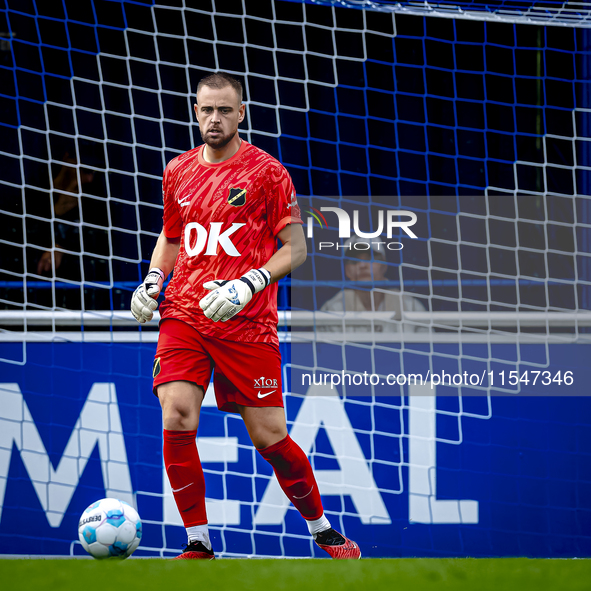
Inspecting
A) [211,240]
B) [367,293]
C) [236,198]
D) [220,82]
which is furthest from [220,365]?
[220,82]

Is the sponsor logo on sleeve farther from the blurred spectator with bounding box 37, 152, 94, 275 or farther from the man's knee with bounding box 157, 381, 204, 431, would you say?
the blurred spectator with bounding box 37, 152, 94, 275

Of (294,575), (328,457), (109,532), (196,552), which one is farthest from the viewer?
(328,457)

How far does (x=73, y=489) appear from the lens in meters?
3.09

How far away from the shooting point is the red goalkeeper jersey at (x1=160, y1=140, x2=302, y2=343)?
2779mm

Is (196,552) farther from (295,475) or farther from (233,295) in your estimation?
(233,295)

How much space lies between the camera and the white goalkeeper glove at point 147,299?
2.83 m

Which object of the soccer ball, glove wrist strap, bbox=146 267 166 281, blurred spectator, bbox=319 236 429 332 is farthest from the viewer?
blurred spectator, bbox=319 236 429 332

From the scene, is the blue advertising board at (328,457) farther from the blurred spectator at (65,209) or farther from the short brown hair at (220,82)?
the short brown hair at (220,82)

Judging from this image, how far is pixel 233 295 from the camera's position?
8.80 feet

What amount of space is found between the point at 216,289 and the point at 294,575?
1073mm

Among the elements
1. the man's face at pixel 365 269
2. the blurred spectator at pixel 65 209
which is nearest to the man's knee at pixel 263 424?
the man's face at pixel 365 269

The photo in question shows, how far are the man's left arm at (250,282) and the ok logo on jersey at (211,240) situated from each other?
0.13 meters

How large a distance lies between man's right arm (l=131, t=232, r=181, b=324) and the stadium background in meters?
0.31

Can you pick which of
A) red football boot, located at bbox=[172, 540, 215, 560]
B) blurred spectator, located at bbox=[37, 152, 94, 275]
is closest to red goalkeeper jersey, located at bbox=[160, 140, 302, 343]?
blurred spectator, located at bbox=[37, 152, 94, 275]
